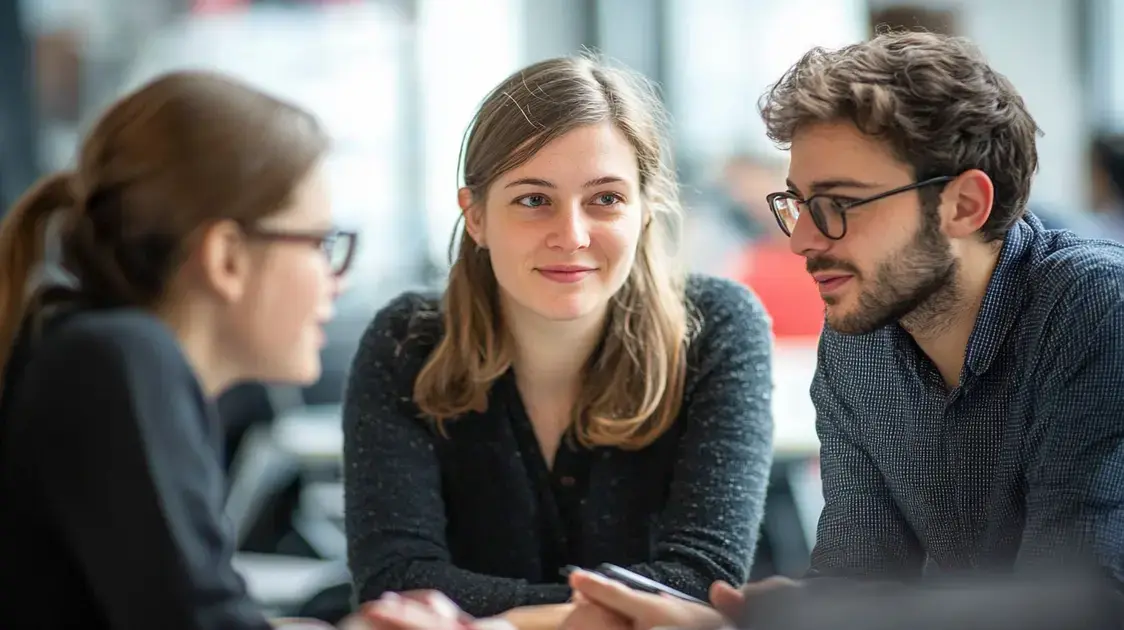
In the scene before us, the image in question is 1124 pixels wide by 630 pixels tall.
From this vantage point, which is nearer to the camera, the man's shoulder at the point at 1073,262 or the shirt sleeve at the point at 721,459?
the man's shoulder at the point at 1073,262

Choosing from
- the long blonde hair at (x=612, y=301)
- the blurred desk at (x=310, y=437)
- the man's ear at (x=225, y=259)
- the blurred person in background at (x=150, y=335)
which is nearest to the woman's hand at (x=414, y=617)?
the blurred person in background at (x=150, y=335)

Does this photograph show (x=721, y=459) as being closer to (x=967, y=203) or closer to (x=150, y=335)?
(x=967, y=203)

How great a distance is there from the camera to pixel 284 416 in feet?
13.9

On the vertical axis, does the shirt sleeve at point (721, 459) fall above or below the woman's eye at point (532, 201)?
below

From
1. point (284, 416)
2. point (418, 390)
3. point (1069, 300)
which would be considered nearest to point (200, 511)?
point (418, 390)

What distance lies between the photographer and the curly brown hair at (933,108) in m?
1.49

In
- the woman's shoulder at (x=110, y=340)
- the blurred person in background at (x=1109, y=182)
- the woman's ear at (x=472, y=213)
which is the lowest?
the blurred person in background at (x=1109, y=182)

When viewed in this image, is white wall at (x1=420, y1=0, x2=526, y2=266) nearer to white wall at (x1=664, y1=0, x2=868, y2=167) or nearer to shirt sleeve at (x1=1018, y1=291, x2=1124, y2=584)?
white wall at (x1=664, y1=0, x2=868, y2=167)

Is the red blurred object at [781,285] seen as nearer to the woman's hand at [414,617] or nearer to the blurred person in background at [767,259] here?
the blurred person in background at [767,259]

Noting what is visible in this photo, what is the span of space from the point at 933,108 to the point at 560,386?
68 centimetres

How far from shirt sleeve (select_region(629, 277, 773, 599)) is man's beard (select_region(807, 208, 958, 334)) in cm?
27

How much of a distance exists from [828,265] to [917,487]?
1.02 ft

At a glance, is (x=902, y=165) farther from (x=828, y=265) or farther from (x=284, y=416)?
(x=284, y=416)

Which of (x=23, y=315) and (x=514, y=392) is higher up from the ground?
(x=23, y=315)
